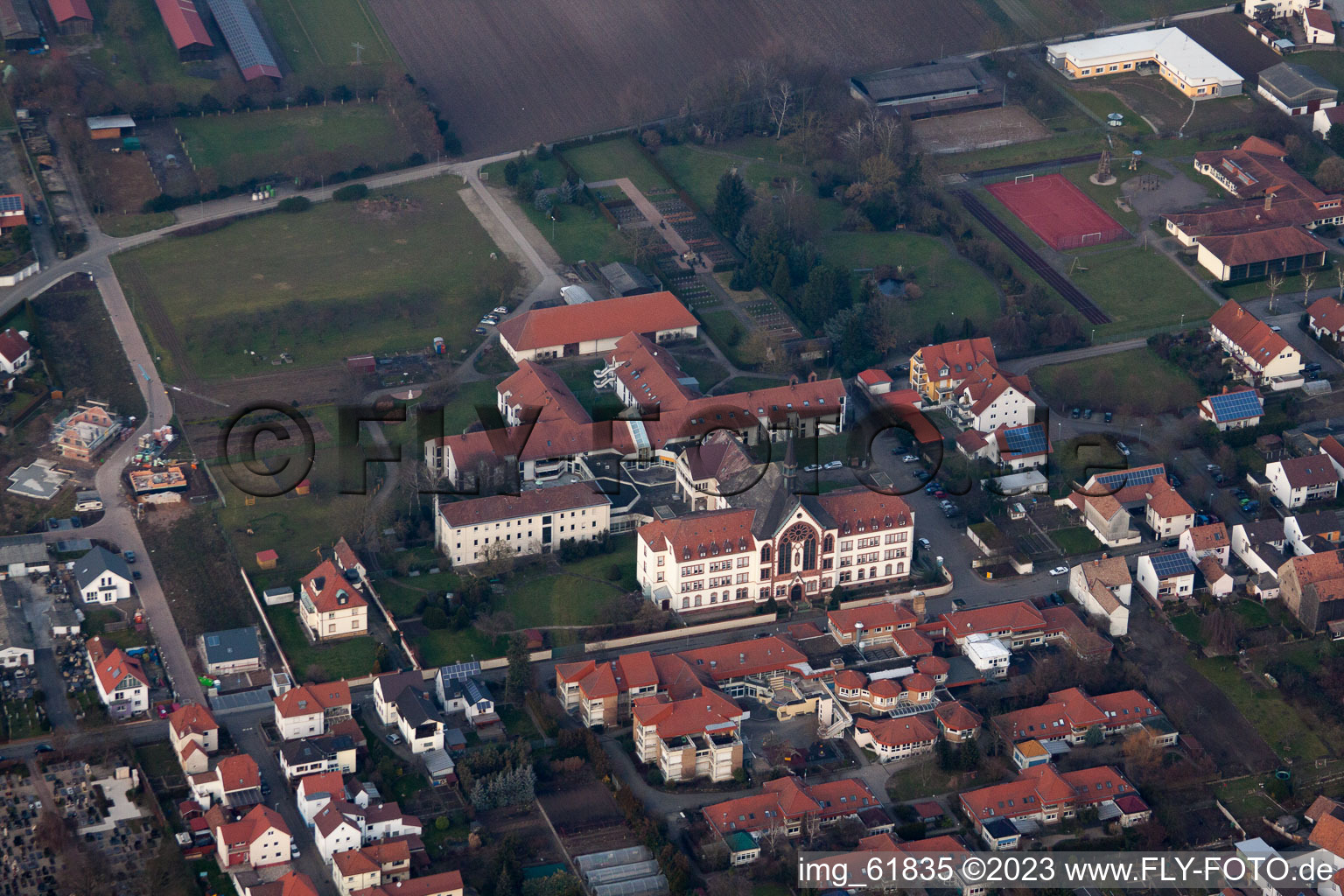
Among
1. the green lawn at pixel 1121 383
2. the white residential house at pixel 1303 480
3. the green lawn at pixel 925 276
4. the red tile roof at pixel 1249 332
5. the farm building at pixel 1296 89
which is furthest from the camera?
the farm building at pixel 1296 89

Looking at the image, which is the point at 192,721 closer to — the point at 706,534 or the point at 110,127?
the point at 706,534

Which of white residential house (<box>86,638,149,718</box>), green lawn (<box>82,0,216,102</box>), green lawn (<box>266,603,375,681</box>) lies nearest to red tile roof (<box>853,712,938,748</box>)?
green lawn (<box>266,603,375,681</box>)

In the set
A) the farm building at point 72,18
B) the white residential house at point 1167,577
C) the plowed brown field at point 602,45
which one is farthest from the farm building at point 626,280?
the farm building at point 72,18

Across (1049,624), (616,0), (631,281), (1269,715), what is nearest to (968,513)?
(1049,624)

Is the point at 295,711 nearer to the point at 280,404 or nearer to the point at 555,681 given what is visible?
the point at 555,681

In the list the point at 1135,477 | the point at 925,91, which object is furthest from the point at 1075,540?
the point at 925,91

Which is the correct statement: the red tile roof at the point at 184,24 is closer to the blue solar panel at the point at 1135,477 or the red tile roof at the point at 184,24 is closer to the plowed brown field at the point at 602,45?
the plowed brown field at the point at 602,45

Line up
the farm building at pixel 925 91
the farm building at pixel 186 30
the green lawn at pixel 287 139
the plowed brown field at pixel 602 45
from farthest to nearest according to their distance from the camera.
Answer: the farm building at pixel 925 91 → the plowed brown field at pixel 602 45 → the farm building at pixel 186 30 → the green lawn at pixel 287 139
